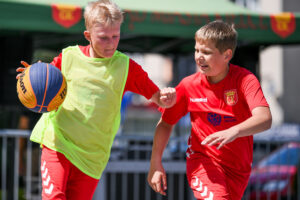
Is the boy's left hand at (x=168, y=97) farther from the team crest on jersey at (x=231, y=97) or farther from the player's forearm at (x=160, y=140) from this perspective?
the team crest on jersey at (x=231, y=97)

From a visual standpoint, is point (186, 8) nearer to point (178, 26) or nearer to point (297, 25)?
point (178, 26)

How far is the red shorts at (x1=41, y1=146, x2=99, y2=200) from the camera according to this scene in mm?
3102

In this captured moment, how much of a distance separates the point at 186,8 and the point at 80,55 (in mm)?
2939

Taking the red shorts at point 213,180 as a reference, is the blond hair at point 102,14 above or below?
above

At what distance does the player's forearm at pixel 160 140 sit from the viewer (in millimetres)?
3281

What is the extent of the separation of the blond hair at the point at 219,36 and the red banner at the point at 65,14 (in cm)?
252

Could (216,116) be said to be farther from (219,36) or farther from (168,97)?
(219,36)

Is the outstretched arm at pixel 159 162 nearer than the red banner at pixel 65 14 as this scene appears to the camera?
Yes

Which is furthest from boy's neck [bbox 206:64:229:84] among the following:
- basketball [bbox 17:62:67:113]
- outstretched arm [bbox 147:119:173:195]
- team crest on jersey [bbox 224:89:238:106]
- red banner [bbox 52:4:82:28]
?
red banner [bbox 52:4:82:28]

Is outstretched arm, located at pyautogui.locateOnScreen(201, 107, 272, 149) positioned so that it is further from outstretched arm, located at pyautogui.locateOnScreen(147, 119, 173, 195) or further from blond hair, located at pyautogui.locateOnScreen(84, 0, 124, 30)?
blond hair, located at pyautogui.locateOnScreen(84, 0, 124, 30)

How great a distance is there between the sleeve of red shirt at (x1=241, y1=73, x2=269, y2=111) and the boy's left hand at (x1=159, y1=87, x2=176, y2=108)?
0.45 m

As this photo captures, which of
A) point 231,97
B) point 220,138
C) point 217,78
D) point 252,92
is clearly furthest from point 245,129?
point 217,78

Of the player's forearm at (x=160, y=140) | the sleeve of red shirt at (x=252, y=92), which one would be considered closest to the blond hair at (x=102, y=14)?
the player's forearm at (x=160, y=140)

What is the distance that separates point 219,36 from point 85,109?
1.00 m
